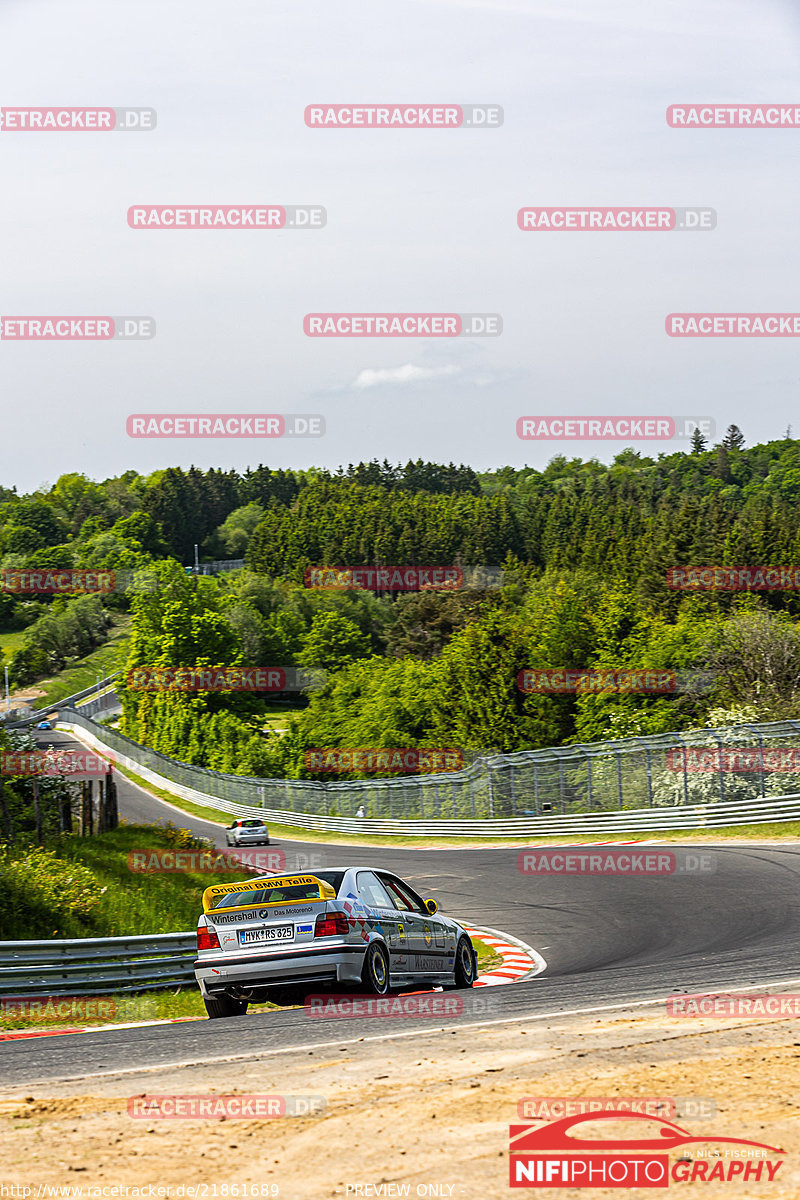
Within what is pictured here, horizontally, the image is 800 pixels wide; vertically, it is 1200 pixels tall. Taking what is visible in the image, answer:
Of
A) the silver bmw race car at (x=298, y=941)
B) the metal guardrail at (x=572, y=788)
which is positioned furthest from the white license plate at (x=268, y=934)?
the metal guardrail at (x=572, y=788)

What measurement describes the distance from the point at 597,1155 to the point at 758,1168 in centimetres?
70

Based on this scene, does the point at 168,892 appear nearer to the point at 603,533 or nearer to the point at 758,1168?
the point at 758,1168

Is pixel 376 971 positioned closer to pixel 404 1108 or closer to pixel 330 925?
pixel 330 925

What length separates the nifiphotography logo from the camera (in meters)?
4.95

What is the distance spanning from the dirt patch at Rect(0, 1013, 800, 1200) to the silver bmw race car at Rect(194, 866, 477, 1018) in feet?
6.95

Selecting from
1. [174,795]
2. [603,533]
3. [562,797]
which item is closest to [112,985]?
[562,797]

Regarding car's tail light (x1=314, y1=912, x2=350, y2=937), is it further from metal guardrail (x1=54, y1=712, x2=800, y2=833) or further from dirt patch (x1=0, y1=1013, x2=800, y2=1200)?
metal guardrail (x1=54, y1=712, x2=800, y2=833)

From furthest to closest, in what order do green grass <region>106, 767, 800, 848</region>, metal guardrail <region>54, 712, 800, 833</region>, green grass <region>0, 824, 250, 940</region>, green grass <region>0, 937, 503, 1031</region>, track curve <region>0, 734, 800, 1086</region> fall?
metal guardrail <region>54, 712, 800, 833</region>, green grass <region>106, 767, 800, 848</region>, green grass <region>0, 824, 250, 940</region>, green grass <region>0, 937, 503, 1031</region>, track curve <region>0, 734, 800, 1086</region>

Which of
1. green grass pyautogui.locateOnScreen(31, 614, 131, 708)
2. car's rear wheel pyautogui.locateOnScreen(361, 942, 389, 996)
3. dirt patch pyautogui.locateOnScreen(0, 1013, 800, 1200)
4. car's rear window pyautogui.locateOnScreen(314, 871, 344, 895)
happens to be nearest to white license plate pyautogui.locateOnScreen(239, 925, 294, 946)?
car's rear window pyautogui.locateOnScreen(314, 871, 344, 895)

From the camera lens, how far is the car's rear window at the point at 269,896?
1039 centimetres

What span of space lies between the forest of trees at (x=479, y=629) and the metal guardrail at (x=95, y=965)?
28871 millimetres

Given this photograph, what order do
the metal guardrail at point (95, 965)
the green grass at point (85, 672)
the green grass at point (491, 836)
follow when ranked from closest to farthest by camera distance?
the metal guardrail at point (95, 965)
the green grass at point (491, 836)
the green grass at point (85, 672)

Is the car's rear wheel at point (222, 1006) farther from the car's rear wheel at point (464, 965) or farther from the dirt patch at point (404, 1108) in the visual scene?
the dirt patch at point (404, 1108)

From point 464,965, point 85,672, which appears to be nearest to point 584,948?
point 464,965
